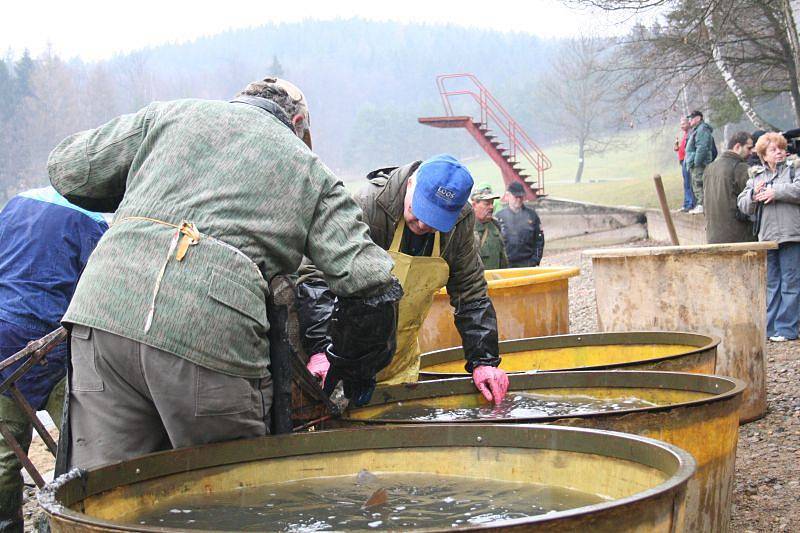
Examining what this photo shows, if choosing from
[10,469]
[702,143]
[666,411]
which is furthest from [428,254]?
[702,143]

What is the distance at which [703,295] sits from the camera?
6355 mm

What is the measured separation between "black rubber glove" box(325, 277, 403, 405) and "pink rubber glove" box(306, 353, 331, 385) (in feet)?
0.33

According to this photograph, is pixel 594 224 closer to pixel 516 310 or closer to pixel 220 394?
pixel 516 310

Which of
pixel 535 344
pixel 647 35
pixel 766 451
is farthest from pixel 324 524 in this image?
pixel 647 35

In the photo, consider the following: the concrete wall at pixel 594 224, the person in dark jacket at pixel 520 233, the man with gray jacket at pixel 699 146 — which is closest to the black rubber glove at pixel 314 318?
the person in dark jacket at pixel 520 233

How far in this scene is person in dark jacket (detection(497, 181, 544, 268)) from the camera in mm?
11578

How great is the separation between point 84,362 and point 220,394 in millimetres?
428

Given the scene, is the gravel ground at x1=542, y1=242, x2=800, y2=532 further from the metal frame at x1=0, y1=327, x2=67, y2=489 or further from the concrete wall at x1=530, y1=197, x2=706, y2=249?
the concrete wall at x1=530, y1=197, x2=706, y2=249

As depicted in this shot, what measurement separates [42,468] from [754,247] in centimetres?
573

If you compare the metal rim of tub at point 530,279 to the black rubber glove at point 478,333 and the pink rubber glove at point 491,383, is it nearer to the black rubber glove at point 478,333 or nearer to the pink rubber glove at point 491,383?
the black rubber glove at point 478,333

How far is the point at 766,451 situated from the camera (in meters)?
6.05

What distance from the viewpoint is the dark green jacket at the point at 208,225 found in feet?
9.48

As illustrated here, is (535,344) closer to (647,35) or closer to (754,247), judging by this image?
(754,247)

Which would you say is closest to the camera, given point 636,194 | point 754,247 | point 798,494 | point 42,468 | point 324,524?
point 324,524
